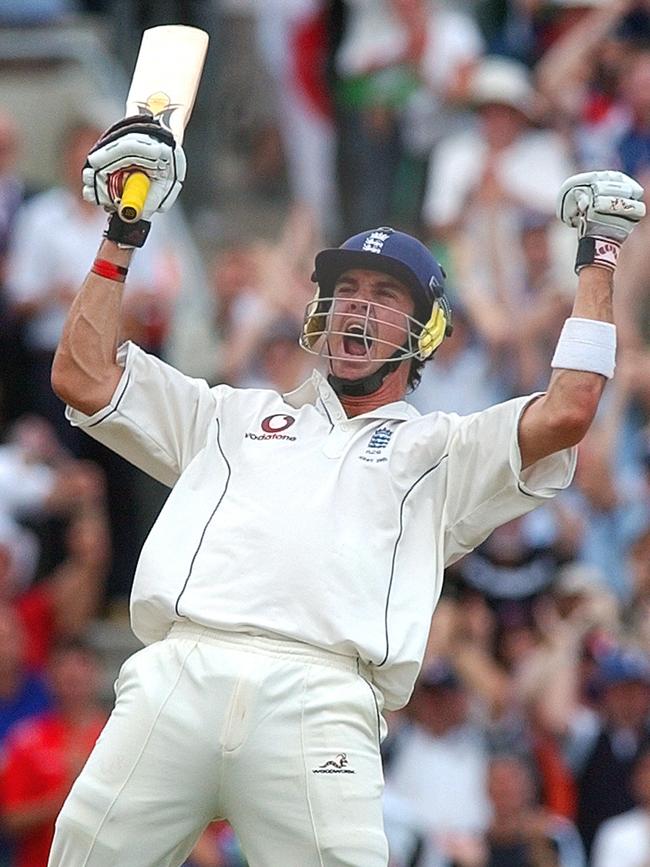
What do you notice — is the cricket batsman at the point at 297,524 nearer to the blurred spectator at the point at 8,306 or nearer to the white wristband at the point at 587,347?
the white wristband at the point at 587,347

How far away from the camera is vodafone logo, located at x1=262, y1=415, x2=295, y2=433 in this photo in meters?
5.70

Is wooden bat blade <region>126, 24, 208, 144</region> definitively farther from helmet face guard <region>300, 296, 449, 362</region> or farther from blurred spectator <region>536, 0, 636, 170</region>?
blurred spectator <region>536, 0, 636, 170</region>

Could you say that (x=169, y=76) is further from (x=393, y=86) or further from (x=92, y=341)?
(x=393, y=86)

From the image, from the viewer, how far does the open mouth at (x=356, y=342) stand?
568 cm

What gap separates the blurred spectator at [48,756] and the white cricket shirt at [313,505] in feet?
9.42

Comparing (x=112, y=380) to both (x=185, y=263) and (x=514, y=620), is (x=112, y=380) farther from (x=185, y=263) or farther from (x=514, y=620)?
(x=185, y=263)

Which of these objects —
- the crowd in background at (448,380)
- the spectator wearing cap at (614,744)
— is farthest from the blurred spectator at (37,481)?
the spectator wearing cap at (614,744)

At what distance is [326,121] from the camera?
11852 mm

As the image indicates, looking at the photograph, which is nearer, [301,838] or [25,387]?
[301,838]

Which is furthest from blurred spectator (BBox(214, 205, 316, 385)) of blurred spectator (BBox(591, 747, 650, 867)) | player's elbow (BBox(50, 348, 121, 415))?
player's elbow (BBox(50, 348, 121, 415))

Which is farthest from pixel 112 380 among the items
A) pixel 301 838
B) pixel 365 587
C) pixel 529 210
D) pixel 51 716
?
pixel 529 210

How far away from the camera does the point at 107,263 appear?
5598 millimetres

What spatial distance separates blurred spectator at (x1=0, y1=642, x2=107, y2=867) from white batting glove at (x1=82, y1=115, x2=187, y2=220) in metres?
3.36

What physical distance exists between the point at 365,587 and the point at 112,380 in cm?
88
